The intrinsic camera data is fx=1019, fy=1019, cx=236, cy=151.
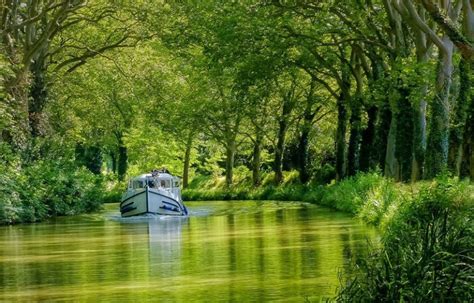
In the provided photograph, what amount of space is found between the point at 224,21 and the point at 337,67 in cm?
1226

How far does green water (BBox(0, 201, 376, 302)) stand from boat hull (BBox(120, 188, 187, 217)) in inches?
293

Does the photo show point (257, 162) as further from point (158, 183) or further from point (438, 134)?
point (438, 134)

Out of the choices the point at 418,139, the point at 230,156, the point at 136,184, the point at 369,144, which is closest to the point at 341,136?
the point at 369,144

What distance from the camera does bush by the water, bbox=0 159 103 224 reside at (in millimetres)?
39719

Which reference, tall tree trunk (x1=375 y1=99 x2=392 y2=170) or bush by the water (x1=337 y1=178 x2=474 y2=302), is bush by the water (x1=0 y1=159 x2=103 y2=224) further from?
bush by the water (x1=337 y1=178 x2=474 y2=302)

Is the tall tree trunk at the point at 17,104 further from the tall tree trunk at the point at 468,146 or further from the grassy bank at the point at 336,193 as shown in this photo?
the tall tree trunk at the point at 468,146

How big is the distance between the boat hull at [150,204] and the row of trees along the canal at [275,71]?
191 inches

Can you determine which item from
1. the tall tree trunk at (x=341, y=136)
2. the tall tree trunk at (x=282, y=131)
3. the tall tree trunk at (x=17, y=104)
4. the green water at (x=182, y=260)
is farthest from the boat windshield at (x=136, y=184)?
the tall tree trunk at (x=282, y=131)

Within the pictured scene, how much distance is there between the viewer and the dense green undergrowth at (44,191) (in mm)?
39750

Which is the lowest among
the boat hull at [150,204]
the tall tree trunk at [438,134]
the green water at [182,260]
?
the green water at [182,260]

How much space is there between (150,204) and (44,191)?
471cm

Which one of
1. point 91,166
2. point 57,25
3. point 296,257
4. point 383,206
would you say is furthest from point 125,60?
point 91,166

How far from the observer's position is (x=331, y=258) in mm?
20953

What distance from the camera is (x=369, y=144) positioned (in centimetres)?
4516
